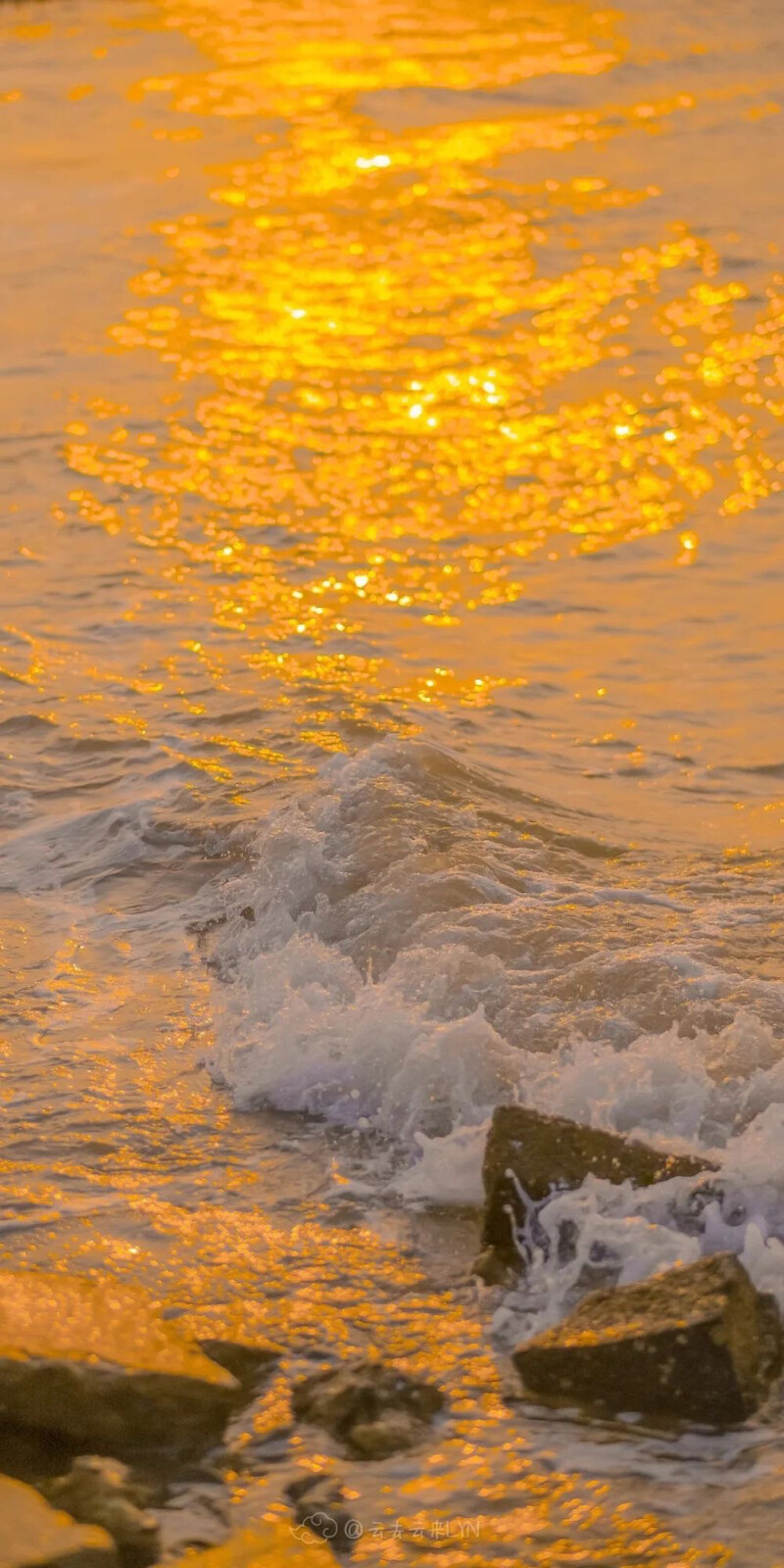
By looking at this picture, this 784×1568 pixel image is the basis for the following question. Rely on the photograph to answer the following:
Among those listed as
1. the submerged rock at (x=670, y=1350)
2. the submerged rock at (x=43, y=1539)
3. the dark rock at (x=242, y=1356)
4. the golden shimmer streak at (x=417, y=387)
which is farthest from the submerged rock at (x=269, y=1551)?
the golden shimmer streak at (x=417, y=387)

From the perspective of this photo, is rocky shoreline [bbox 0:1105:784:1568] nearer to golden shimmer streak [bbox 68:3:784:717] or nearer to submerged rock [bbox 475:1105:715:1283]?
submerged rock [bbox 475:1105:715:1283]

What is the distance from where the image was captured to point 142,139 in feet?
69.6

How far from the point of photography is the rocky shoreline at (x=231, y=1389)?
3.65 meters

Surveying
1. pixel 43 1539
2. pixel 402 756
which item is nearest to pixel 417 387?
pixel 402 756

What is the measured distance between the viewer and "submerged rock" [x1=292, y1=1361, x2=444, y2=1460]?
3947mm

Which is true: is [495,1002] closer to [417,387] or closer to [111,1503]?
[111,1503]

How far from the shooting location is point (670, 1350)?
395 centimetres

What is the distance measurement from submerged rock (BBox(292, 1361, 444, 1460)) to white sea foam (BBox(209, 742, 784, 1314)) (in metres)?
0.46

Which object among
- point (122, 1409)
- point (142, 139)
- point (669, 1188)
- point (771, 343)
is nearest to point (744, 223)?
point (771, 343)

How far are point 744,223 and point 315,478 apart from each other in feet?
22.0

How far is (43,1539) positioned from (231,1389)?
662 millimetres

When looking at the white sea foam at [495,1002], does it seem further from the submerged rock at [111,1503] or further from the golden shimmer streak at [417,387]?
the golden shimmer streak at [417,387]

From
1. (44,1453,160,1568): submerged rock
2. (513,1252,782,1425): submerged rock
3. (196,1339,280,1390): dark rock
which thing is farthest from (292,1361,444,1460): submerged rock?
(44,1453,160,1568): submerged rock

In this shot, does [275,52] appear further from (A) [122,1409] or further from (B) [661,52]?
(A) [122,1409]
